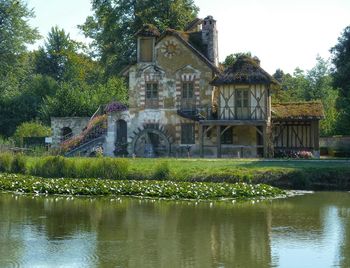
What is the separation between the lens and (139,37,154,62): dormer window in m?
40.8

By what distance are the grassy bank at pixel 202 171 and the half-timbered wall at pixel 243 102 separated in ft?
22.3

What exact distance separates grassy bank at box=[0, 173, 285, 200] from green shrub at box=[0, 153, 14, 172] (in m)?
5.09

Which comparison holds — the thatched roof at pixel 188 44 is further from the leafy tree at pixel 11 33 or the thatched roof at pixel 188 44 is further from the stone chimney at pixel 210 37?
the leafy tree at pixel 11 33

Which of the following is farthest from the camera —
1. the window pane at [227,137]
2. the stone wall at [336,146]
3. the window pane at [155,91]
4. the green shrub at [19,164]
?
the window pane at [155,91]

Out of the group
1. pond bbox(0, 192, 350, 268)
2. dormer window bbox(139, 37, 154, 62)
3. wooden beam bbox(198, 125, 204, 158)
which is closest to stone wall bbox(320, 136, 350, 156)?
wooden beam bbox(198, 125, 204, 158)

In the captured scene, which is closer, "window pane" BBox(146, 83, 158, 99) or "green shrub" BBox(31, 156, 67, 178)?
"green shrub" BBox(31, 156, 67, 178)

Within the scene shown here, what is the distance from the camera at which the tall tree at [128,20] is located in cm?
4703

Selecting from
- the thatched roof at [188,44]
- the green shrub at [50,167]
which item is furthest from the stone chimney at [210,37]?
the green shrub at [50,167]

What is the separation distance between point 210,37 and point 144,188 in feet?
56.7

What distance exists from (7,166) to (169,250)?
20.0m

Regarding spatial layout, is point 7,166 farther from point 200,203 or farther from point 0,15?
point 0,15

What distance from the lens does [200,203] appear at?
75.7 feet

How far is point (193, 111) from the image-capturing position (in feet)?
130

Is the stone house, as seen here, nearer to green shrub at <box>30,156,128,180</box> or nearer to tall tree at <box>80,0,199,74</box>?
tall tree at <box>80,0,199,74</box>
